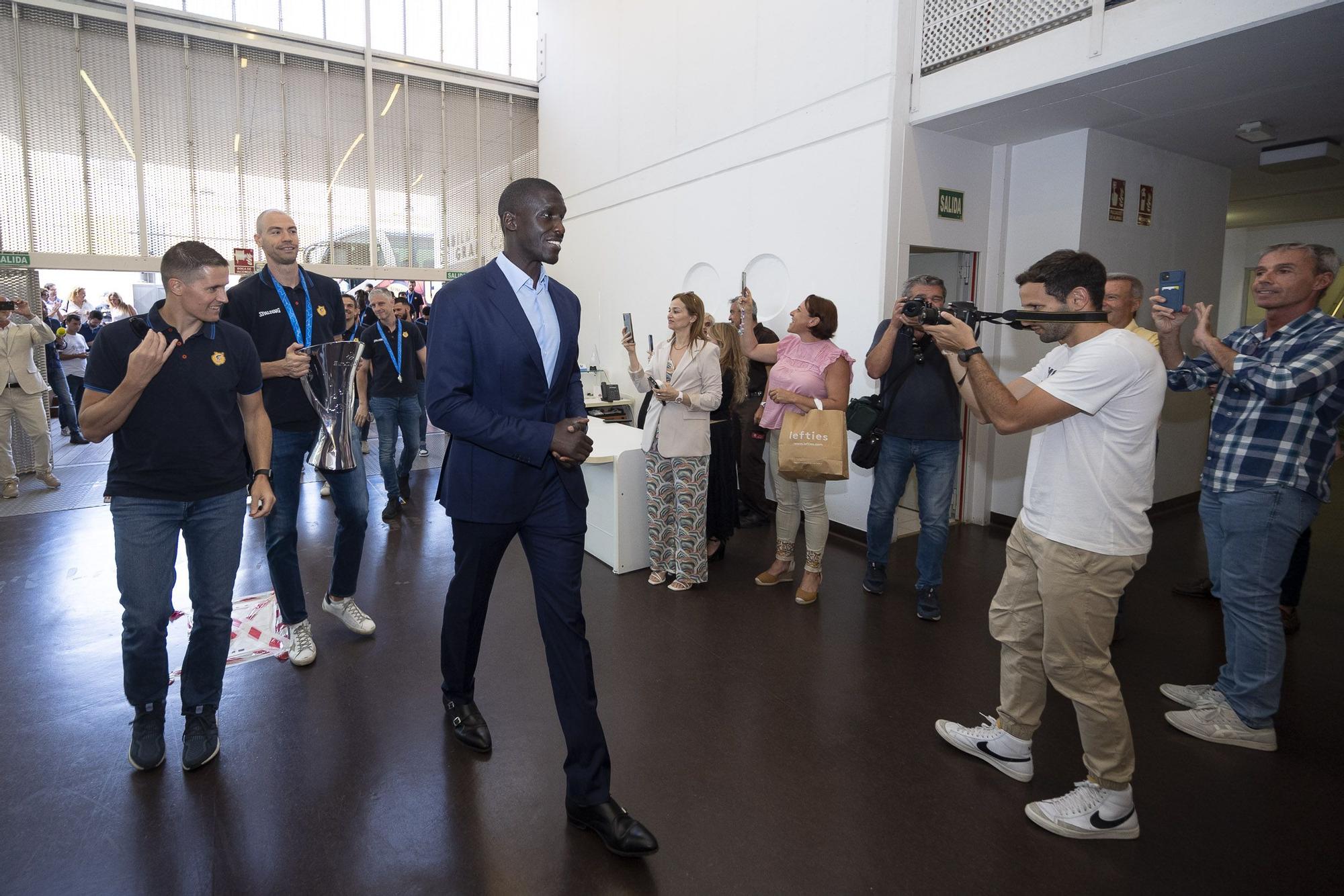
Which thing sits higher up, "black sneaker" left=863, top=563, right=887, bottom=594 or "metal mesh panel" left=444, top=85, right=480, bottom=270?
"metal mesh panel" left=444, top=85, right=480, bottom=270

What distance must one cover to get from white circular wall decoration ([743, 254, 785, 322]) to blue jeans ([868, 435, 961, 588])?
2064 mm

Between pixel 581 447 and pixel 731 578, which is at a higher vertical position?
pixel 581 447

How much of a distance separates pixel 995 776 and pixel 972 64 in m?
4.23

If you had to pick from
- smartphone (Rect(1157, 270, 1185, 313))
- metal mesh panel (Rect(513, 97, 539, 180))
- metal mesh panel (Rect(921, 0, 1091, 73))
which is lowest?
smartphone (Rect(1157, 270, 1185, 313))

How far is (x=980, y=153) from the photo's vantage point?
5.51 m

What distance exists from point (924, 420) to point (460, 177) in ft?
27.8

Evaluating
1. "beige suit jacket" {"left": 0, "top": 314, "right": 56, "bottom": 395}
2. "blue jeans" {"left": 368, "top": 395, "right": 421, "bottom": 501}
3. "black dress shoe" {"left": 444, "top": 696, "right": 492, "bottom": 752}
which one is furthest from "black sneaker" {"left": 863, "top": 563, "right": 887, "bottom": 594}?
"beige suit jacket" {"left": 0, "top": 314, "right": 56, "bottom": 395}

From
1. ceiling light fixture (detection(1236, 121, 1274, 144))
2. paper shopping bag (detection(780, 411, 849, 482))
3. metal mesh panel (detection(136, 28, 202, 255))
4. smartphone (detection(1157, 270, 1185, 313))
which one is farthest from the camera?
metal mesh panel (detection(136, 28, 202, 255))

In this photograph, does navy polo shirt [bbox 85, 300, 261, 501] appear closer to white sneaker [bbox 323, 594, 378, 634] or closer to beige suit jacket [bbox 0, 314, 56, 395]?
white sneaker [bbox 323, 594, 378, 634]

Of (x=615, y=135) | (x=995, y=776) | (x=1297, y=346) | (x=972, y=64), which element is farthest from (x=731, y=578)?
(x=615, y=135)

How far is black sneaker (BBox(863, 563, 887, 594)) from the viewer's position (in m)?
4.30

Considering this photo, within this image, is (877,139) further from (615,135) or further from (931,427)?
(615,135)

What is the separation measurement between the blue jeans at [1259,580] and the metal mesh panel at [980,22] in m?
2.93

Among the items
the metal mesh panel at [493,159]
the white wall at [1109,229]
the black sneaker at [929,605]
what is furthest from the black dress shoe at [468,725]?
the metal mesh panel at [493,159]
